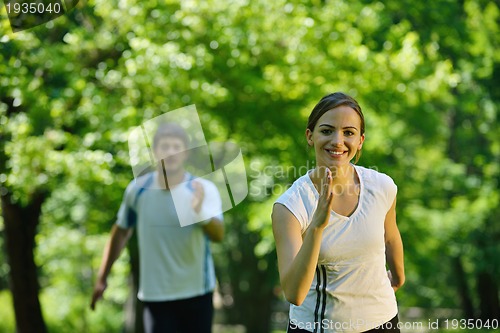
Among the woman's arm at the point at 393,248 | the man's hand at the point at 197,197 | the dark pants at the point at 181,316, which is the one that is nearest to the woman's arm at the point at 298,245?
the woman's arm at the point at 393,248

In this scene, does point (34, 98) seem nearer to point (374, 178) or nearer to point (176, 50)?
point (176, 50)

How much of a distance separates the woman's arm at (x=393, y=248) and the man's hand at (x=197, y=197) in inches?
64.7

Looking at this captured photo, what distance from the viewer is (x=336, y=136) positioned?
9.24 feet

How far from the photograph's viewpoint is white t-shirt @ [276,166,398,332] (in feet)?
9.17

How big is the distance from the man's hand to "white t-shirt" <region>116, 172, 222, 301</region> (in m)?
0.03

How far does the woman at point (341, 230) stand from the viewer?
2.78 m

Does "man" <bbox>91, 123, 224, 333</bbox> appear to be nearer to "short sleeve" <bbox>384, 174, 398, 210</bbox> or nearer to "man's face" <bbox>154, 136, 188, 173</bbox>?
"man's face" <bbox>154, 136, 188, 173</bbox>

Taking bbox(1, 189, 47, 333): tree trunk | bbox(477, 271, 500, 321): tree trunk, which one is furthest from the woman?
bbox(477, 271, 500, 321): tree trunk

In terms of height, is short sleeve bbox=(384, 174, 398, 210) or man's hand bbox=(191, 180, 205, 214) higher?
man's hand bbox=(191, 180, 205, 214)

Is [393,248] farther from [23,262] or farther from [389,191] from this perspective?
[23,262]

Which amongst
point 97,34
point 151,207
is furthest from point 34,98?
point 151,207

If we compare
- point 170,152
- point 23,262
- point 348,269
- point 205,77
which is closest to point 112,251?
point 170,152

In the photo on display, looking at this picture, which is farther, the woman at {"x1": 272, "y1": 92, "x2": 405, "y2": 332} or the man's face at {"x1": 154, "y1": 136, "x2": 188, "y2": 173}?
the man's face at {"x1": 154, "y1": 136, "x2": 188, "y2": 173}

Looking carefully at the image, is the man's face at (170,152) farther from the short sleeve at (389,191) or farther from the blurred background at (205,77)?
the blurred background at (205,77)
